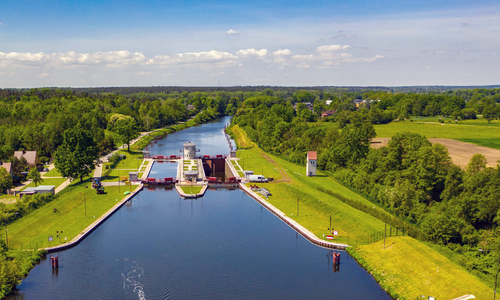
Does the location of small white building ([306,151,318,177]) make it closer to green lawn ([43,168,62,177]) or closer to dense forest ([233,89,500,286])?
dense forest ([233,89,500,286])

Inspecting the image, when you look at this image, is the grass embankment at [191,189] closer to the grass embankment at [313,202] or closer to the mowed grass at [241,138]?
the grass embankment at [313,202]

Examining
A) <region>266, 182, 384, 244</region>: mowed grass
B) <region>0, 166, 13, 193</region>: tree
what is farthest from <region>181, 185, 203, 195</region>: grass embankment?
<region>0, 166, 13, 193</region>: tree

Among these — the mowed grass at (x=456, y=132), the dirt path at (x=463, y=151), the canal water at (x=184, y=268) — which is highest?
the mowed grass at (x=456, y=132)

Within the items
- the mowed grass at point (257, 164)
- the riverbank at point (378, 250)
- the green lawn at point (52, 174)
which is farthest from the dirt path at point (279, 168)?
the green lawn at point (52, 174)

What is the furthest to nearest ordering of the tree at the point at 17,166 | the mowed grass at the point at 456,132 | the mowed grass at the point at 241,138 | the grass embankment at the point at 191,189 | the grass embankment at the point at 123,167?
the mowed grass at the point at 241,138, the mowed grass at the point at 456,132, the grass embankment at the point at 123,167, the tree at the point at 17,166, the grass embankment at the point at 191,189

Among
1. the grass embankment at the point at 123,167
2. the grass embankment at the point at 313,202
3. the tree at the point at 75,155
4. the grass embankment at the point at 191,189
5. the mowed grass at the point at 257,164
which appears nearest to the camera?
the grass embankment at the point at 313,202

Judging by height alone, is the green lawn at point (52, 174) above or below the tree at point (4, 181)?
below

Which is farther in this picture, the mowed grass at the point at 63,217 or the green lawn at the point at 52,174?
the green lawn at the point at 52,174
